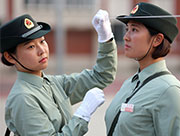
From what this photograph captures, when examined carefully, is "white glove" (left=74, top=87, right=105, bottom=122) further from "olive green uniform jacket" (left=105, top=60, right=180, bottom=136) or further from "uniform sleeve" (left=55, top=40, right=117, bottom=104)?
"uniform sleeve" (left=55, top=40, right=117, bottom=104)

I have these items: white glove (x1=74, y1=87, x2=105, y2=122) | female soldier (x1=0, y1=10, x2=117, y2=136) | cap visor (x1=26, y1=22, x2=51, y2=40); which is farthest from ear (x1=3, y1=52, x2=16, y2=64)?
white glove (x1=74, y1=87, x2=105, y2=122)

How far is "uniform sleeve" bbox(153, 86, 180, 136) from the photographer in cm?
184

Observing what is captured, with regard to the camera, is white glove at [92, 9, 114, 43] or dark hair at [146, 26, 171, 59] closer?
dark hair at [146, 26, 171, 59]

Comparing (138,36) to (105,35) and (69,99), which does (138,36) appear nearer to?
(105,35)

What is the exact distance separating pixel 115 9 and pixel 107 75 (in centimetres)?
1578

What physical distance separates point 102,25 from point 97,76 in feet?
1.10

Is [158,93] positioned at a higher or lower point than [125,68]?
higher

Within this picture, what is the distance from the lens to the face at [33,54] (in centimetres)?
221

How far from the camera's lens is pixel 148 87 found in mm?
1944

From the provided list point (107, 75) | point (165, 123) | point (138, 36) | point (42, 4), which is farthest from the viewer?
point (42, 4)

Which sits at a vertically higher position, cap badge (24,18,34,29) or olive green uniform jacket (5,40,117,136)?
cap badge (24,18,34,29)

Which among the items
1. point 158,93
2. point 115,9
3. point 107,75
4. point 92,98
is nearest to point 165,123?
point 158,93

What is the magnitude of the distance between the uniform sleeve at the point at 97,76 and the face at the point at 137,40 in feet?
1.15

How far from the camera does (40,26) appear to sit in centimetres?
230
